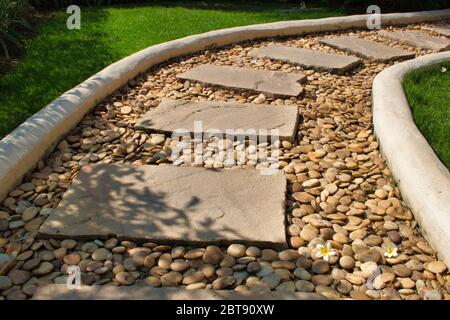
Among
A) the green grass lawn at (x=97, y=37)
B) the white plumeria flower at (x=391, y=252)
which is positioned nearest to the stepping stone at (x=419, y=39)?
the green grass lawn at (x=97, y=37)

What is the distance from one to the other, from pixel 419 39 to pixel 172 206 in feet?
14.8

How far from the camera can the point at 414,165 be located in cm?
256

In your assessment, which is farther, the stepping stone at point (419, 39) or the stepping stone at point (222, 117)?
the stepping stone at point (419, 39)

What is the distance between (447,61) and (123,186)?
3.57 meters

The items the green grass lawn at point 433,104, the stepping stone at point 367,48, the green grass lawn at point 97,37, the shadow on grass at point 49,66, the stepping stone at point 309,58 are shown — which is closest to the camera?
the green grass lawn at point 433,104

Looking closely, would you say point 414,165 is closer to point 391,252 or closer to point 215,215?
point 391,252

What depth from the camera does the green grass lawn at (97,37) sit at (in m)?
3.84

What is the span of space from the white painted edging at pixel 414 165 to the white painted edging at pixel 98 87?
7.00 ft

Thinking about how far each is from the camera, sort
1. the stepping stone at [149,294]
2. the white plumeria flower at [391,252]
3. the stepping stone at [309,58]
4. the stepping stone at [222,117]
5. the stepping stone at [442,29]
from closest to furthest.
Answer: the stepping stone at [149,294] < the white plumeria flower at [391,252] < the stepping stone at [222,117] < the stepping stone at [309,58] < the stepping stone at [442,29]

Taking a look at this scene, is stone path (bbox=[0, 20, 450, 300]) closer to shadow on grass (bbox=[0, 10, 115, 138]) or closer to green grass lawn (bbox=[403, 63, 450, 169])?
green grass lawn (bbox=[403, 63, 450, 169])

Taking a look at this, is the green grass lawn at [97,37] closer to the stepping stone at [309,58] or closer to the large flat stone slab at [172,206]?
the large flat stone slab at [172,206]

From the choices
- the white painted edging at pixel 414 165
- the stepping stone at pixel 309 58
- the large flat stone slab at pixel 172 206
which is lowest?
the large flat stone slab at pixel 172 206
